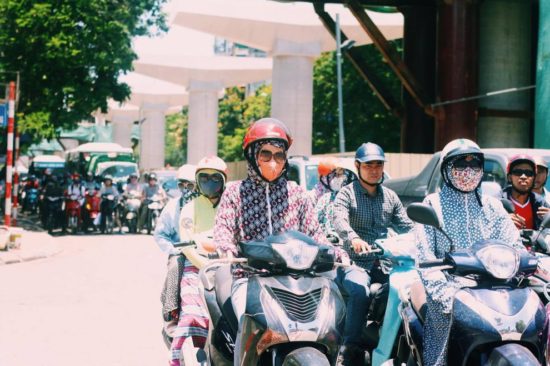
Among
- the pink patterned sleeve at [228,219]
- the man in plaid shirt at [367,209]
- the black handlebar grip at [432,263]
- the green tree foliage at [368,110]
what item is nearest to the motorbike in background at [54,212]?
the man in plaid shirt at [367,209]

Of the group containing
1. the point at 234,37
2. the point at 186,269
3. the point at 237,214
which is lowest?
the point at 186,269

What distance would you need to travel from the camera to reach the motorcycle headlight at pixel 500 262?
4.12 metres

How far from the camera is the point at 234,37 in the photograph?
44688 millimetres

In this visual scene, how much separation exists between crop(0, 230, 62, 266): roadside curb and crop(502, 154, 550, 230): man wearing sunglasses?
10.5 meters

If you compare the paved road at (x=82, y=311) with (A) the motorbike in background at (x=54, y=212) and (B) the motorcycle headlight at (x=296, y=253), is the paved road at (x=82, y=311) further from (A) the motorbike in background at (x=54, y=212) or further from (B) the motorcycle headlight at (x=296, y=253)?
(A) the motorbike in background at (x=54, y=212)

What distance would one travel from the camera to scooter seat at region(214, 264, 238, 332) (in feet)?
15.5

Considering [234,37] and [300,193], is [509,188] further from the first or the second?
[234,37]

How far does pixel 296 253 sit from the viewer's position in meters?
4.40

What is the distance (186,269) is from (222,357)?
1316mm

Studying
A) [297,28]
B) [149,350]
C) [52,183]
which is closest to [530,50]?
[52,183]

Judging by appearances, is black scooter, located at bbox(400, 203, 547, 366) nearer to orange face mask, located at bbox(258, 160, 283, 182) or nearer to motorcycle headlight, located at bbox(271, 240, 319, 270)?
motorcycle headlight, located at bbox(271, 240, 319, 270)

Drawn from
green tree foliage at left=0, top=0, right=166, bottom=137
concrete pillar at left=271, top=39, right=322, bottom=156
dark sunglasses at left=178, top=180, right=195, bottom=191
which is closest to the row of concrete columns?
green tree foliage at left=0, top=0, right=166, bottom=137

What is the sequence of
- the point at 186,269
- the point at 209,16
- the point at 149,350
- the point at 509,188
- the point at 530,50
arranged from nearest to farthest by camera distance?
the point at 186,269, the point at 509,188, the point at 149,350, the point at 530,50, the point at 209,16

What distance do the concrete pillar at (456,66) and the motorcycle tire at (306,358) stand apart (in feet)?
69.1
